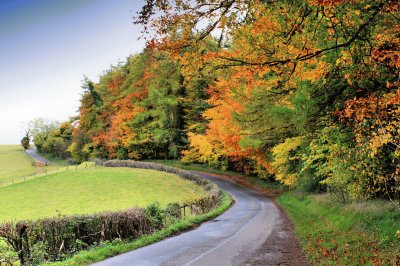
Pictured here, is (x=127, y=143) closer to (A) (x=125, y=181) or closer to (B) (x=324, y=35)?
(A) (x=125, y=181)

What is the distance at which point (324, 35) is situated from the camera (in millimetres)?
9828

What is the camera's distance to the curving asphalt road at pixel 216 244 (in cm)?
1180

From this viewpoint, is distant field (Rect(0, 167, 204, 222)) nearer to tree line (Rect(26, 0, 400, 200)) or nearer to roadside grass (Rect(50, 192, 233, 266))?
tree line (Rect(26, 0, 400, 200))

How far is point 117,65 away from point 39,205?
5035cm

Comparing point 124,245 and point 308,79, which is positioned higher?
point 308,79

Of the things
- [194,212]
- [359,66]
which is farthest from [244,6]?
[194,212]

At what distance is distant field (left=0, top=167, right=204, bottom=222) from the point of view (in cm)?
3316

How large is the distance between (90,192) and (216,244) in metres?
29.2

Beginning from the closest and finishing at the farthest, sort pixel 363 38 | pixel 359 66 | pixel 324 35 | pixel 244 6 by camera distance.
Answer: pixel 363 38
pixel 244 6
pixel 359 66
pixel 324 35

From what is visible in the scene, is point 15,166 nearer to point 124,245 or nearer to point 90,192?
point 90,192

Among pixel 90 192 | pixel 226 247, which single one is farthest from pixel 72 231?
pixel 90 192

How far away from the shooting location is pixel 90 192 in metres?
40.6

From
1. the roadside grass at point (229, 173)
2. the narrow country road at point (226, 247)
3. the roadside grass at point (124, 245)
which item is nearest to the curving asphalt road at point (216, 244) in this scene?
the narrow country road at point (226, 247)

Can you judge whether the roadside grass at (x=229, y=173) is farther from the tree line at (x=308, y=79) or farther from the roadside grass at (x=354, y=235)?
the roadside grass at (x=354, y=235)
